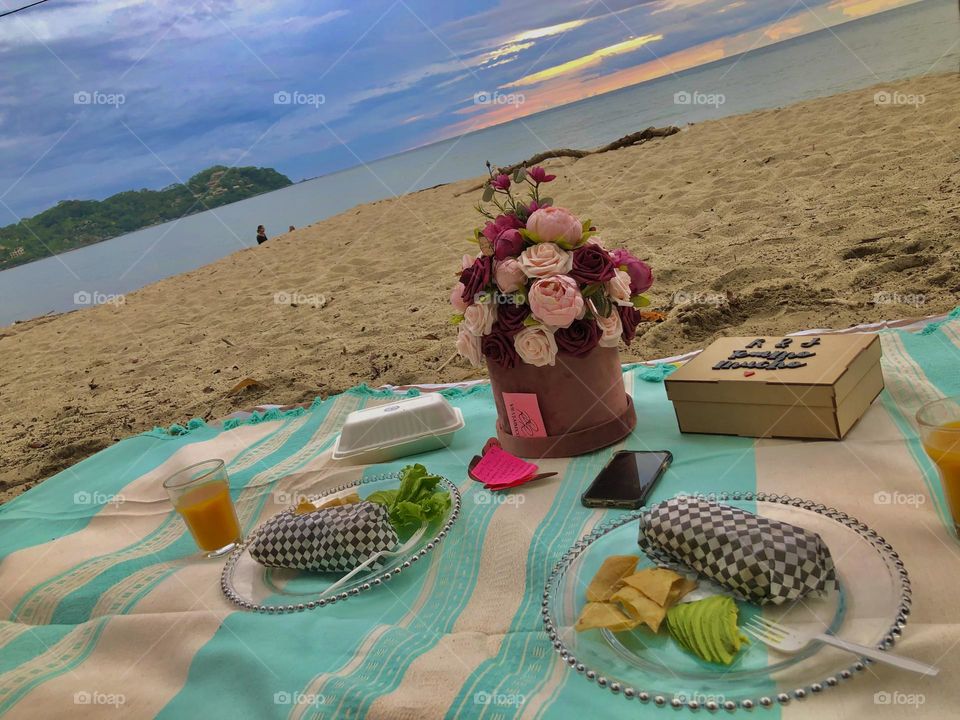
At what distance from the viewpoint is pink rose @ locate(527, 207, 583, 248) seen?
126 cm

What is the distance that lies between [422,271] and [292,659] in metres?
3.90

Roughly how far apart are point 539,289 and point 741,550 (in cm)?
62

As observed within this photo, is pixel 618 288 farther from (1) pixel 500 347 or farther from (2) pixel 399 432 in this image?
(2) pixel 399 432

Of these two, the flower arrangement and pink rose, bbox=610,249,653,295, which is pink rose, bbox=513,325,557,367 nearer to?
the flower arrangement

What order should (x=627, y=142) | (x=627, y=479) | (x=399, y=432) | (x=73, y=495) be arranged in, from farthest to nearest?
(x=627, y=142), (x=73, y=495), (x=399, y=432), (x=627, y=479)

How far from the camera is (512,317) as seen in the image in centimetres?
128

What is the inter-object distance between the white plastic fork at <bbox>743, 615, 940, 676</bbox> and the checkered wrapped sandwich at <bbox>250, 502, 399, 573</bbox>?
523mm

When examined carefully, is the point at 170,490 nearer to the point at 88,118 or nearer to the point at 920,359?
the point at 920,359

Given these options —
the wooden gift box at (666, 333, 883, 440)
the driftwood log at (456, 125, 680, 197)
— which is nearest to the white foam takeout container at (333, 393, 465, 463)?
the wooden gift box at (666, 333, 883, 440)

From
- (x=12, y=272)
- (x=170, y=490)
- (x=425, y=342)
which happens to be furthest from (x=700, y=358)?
(x=12, y=272)

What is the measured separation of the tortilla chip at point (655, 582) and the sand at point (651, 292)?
60.4 inches

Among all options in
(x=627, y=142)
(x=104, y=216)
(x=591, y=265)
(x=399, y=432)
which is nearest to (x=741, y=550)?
(x=591, y=265)

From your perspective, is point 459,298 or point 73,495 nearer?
point 459,298

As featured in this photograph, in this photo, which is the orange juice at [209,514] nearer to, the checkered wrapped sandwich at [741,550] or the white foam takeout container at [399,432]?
the white foam takeout container at [399,432]
